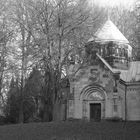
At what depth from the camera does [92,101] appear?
3006cm

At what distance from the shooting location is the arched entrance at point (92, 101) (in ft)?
97.7

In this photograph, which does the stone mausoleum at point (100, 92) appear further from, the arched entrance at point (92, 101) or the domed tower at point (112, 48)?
the domed tower at point (112, 48)

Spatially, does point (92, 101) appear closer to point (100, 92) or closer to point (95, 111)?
point (95, 111)

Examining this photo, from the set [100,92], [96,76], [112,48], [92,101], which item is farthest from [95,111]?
[112,48]

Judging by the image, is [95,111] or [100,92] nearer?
[100,92]

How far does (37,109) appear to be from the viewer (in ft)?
126

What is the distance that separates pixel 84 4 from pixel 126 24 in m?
14.7

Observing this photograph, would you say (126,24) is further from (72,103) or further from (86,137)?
(86,137)

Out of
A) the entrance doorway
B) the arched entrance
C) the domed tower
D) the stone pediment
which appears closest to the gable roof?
the domed tower

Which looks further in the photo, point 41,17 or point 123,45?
point 123,45

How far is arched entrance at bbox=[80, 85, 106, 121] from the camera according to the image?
2977 cm

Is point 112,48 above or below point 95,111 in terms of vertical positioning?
above

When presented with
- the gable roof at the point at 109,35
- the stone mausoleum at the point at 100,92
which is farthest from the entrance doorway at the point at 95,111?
the gable roof at the point at 109,35

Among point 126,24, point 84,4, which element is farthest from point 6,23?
point 126,24
